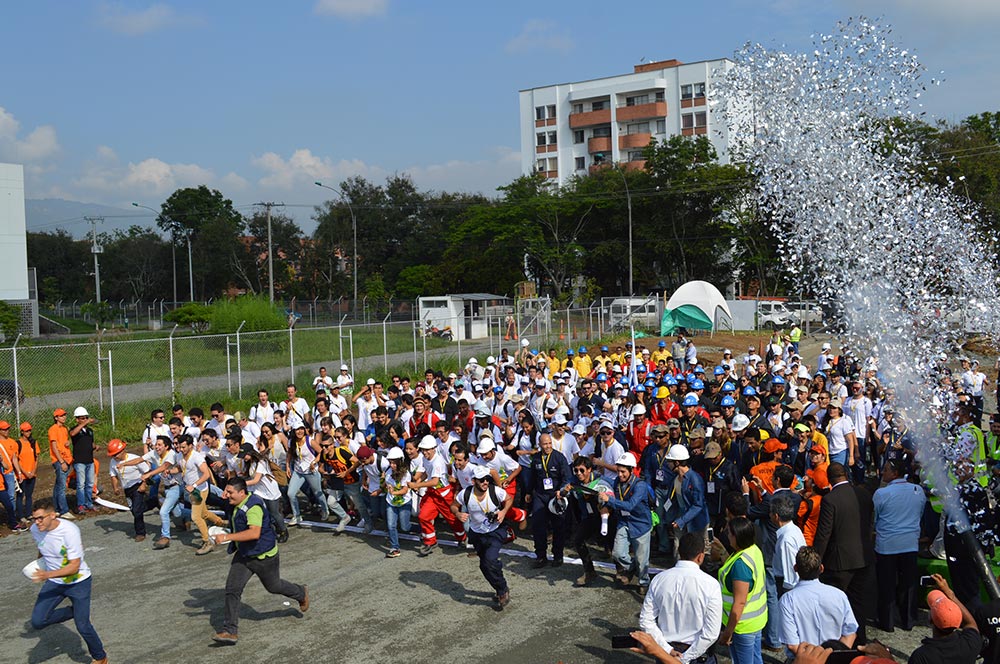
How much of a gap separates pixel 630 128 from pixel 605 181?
1835 cm

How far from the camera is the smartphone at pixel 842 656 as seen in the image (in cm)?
534

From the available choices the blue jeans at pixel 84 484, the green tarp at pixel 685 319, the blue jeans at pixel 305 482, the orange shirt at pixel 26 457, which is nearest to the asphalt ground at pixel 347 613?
the blue jeans at pixel 305 482

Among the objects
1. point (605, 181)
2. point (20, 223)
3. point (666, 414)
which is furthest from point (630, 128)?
point (666, 414)

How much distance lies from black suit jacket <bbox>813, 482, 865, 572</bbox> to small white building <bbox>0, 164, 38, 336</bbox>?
5105 cm

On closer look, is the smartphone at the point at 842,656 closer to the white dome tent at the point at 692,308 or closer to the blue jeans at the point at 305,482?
the blue jeans at the point at 305,482

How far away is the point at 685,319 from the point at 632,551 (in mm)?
24890

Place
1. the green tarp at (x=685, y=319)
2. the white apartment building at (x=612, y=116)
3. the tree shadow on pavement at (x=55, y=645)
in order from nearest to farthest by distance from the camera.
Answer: the tree shadow on pavement at (x=55, y=645) → the green tarp at (x=685, y=319) → the white apartment building at (x=612, y=116)

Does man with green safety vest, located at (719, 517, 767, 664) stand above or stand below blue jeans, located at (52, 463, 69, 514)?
above

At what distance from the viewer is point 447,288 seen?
210 feet

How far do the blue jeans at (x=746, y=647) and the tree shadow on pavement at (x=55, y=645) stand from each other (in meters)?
5.86

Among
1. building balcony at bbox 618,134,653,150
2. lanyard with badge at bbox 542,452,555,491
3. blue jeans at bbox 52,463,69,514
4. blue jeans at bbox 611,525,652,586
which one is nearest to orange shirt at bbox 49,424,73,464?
blue jeans at bbox 52,463,69,514

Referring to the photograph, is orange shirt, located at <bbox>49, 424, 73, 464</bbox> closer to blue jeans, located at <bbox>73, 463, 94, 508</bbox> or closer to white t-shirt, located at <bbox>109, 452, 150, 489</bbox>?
blue jeans, located at <bbox>73, 463, 94, 508</bbox>

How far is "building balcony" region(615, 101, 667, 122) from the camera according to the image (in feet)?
236

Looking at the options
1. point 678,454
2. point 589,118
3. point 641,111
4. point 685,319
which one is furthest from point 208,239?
point 678,454
